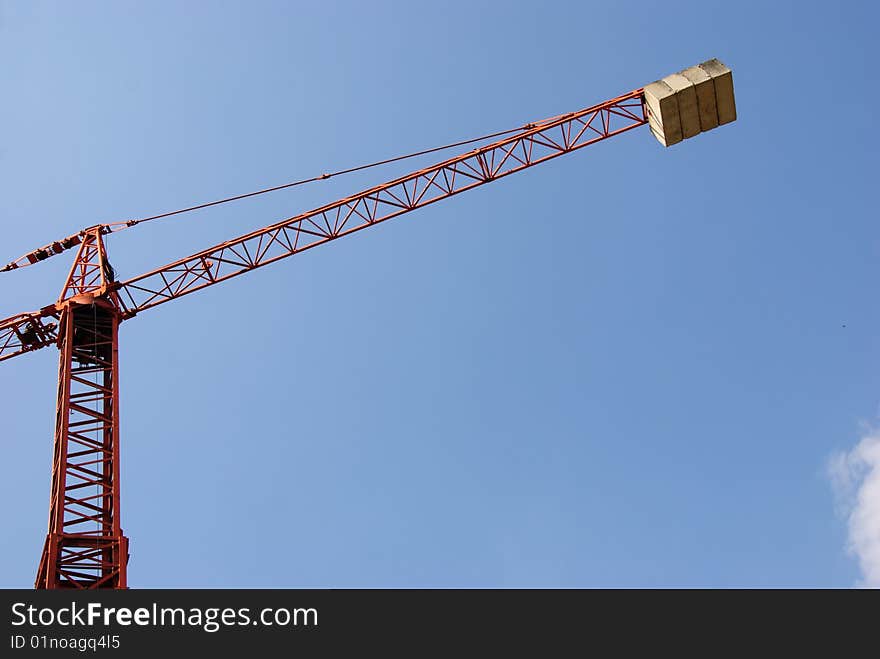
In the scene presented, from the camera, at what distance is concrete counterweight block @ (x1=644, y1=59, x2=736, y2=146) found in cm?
4025

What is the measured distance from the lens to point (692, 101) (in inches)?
1592

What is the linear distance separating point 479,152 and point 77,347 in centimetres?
1800

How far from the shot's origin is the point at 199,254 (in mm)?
44375

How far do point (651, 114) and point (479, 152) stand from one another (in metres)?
7.48

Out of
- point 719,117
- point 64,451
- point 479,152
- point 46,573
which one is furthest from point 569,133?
point 46,573

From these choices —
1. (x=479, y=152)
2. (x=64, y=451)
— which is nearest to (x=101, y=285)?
(x=64, y=451)

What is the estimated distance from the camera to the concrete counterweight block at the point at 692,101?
132 feet

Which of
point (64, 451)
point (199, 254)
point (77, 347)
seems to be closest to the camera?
point (64, 451)
